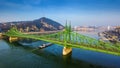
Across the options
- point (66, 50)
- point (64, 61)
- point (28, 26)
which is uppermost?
point (28, 26)

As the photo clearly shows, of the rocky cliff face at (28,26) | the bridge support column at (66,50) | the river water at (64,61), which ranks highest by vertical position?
the rocky cliff face at (28,26)

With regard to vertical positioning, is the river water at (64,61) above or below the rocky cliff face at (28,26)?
below

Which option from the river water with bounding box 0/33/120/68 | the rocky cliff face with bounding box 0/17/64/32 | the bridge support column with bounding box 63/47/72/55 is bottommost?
the river water with bounding box 0/33/120/68

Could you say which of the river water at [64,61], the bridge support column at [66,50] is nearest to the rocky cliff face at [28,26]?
the bridge support column at [66,50]

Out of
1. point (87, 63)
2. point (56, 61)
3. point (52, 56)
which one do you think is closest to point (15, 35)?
point (52, 56)

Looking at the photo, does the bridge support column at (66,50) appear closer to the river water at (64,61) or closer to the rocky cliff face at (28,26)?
the river water at (64,61)

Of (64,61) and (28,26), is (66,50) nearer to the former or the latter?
(64,61)

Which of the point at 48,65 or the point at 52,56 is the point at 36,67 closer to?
the point at 48,65

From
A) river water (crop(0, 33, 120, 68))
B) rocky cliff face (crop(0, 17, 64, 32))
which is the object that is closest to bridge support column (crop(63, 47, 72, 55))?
river water (crop(0, 33, 120, 68))

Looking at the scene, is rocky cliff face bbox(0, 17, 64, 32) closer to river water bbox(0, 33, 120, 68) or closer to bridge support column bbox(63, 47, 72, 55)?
bridge support column bbox(63, 47, 72, 55)

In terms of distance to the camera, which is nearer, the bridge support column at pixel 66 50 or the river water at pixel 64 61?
the river water at pixel 64 61

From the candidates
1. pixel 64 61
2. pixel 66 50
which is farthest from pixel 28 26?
pixel 64 61
